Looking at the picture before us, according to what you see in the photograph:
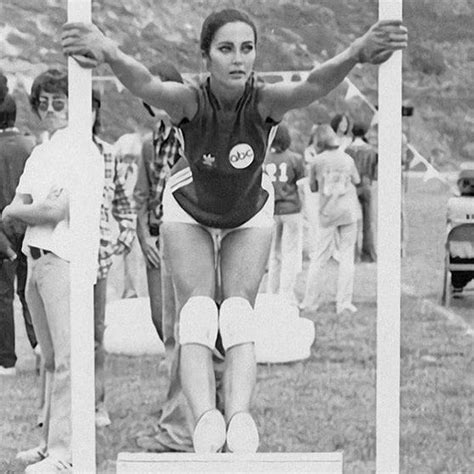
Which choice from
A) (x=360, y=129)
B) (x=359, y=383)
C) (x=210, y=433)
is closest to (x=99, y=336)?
(x=210, y=433)

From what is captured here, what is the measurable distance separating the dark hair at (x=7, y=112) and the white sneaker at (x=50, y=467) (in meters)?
1.12

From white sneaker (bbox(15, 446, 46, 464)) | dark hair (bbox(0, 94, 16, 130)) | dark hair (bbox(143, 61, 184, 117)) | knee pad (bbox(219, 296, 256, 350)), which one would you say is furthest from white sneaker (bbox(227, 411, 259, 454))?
dark hair (bbox(0, 94, 16, 130))

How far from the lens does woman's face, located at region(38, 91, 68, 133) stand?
3.80 meters

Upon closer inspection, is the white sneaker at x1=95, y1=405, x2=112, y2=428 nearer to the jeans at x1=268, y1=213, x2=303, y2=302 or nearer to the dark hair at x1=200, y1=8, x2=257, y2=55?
the jeans at x1=268, y1=213, x2=303, y2=302

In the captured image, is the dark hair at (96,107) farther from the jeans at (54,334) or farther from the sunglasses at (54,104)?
the jeans at (54,334)

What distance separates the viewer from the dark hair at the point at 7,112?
3857 mm

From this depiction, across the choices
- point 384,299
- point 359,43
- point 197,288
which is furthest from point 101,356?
point 359,43

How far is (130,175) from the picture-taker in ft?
12.5

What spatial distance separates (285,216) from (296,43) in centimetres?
56

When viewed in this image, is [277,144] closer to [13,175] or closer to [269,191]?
[269,191]

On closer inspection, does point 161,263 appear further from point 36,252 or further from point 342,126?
point 342,126

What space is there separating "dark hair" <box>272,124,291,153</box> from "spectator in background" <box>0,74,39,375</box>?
0.81 metres

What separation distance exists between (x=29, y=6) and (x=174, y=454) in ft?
5.04

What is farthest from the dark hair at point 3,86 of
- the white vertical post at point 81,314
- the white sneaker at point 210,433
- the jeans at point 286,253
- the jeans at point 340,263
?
the white sneaker at point 210,433
